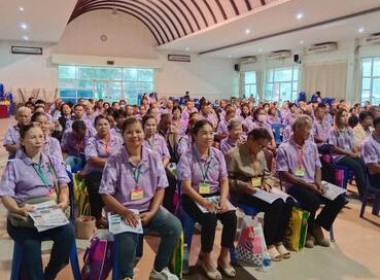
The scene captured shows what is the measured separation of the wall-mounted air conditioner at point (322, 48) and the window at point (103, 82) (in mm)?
8307

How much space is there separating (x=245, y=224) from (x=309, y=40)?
12.8 meters

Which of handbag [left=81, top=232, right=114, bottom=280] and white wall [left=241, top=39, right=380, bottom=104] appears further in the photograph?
white wall [left=241, top=39, right=380, bottom=104]

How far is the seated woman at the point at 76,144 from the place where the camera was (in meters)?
4.46

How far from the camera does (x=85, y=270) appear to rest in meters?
2.56

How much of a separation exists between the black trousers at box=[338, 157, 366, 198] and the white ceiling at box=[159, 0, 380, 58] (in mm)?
5079

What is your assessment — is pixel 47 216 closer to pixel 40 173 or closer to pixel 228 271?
pixel 40 173

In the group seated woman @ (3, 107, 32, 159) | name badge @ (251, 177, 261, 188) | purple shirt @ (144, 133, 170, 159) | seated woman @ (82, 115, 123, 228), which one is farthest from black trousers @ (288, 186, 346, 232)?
seated woman @ (3, 107, 32, 159)

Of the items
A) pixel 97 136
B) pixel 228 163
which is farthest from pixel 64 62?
pixel 228 163

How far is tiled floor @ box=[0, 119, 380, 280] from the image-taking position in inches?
112

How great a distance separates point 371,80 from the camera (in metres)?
13.5

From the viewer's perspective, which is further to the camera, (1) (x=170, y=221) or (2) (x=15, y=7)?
(2) (x=15, y=7)

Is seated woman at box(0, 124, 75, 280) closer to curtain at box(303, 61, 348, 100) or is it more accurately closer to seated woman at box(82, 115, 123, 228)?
seated woman at box(82, 115, 123, 228)

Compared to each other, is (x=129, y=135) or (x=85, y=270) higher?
(x=129, y=135)

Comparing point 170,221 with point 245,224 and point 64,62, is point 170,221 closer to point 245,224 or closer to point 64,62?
point 245,224
